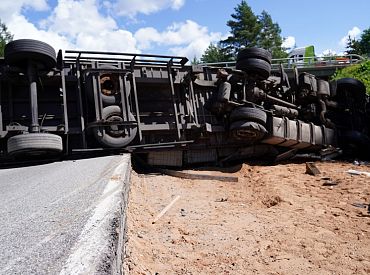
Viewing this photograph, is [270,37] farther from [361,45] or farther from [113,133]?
[113,133]

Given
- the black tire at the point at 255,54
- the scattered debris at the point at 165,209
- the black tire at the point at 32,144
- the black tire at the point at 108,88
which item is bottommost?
the scattered debris at the point at 165,209

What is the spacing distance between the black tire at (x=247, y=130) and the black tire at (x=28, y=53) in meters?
3.83

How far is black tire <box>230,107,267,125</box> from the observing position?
25.0 feet

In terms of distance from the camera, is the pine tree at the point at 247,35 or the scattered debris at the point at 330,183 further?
the pine tree at the point at 247,35

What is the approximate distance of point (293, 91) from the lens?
9.44m

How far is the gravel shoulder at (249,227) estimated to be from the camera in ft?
9.03

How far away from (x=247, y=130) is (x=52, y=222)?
5.96 m

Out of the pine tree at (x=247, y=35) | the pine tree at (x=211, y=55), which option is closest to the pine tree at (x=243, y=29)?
the pine tree at (x=247, y=35)

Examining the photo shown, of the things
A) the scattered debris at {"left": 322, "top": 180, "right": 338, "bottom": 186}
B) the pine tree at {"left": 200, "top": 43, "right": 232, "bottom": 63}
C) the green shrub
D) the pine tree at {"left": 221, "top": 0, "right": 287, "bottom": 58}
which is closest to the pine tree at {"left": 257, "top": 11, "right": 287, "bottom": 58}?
the pine tree at {"left": 221, "top": 0, "right": 287, "bottom": 58}

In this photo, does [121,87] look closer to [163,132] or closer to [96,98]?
[96,98]

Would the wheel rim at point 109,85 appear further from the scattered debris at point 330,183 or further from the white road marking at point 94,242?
the white road marking at point 94,242

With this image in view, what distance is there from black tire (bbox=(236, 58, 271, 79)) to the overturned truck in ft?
0.08

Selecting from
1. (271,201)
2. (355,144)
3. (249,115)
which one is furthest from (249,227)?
(355,144)

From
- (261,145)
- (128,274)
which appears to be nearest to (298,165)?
(261,145)
